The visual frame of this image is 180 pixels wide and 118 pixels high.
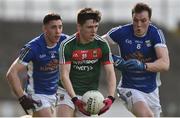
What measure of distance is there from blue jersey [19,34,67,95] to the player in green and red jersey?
0.70 m

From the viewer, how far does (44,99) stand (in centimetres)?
1413

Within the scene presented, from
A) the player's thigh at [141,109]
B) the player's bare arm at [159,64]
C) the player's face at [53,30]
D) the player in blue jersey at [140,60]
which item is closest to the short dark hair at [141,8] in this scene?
the player in blue jersey at [140,60]

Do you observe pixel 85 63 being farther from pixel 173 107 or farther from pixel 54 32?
pixel 173 107

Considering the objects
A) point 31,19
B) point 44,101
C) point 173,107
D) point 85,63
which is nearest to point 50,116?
point 44,101

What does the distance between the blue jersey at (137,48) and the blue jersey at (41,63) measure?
3.01 ft

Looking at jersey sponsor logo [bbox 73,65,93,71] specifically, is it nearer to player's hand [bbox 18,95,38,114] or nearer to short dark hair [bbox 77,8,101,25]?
short dark hair [bbox 77,8,101,25]

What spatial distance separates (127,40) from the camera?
13805mm

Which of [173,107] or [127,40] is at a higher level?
[127,40]

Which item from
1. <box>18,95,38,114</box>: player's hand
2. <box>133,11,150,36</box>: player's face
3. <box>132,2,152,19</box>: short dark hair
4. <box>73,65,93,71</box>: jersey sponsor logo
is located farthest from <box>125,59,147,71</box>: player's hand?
<box>18,95,38,114</box>: player's hand

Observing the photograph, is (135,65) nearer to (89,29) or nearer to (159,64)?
(159,64)

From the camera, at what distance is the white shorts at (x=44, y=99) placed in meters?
14.0

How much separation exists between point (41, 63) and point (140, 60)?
5.15ft

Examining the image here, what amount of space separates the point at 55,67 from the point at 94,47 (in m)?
1.16

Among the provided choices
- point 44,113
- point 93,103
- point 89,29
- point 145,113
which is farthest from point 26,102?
point 145,113
